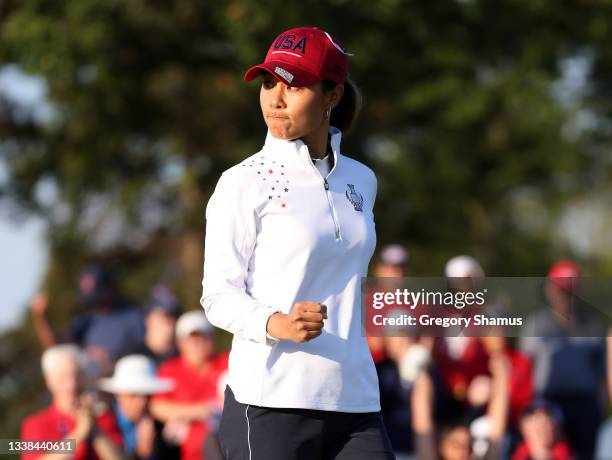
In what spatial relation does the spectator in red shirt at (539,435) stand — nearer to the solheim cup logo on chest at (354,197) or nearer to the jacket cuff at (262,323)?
the solheim cup logo on chest at (354,197)

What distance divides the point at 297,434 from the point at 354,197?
0.76 m

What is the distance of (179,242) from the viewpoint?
2278 centimetres

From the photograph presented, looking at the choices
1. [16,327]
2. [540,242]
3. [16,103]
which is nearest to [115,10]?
[16,103]

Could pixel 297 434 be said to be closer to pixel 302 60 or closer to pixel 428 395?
pixel 302 60

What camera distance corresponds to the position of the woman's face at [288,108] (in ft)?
13.3

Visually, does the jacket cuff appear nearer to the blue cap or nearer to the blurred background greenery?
the blue cap

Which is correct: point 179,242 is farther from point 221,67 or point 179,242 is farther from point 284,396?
point 284,396

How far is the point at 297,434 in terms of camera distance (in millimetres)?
3850

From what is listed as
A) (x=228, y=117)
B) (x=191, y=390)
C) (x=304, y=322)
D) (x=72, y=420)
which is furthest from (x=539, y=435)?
(x=228, y=117)

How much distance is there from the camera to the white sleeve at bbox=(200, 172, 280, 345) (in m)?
3.83

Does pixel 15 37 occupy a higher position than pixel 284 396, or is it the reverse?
pixel 15 37

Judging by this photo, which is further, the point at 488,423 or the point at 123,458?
the point at 488,423

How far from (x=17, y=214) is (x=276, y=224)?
17.7 m

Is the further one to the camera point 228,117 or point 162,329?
point 228,117
